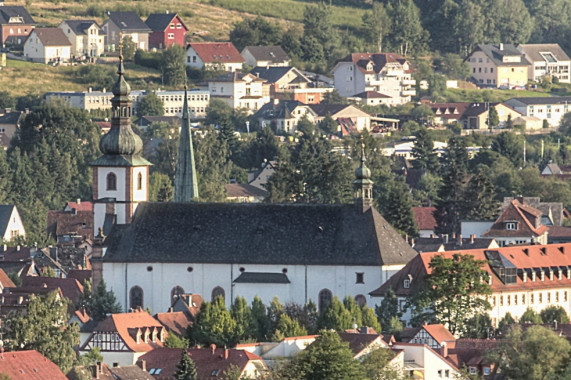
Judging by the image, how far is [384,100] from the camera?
7559 inches

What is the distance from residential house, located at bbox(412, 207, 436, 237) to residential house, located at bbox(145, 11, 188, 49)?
60.0 meters

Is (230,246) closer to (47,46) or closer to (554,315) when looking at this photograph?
(554,315)

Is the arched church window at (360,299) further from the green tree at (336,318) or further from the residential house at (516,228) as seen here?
the residential house at (516,228)

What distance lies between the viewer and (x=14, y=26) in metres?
188

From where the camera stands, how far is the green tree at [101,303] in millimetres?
97750

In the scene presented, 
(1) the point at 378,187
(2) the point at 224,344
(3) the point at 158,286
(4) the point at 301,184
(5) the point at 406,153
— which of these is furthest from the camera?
(5) the point at 406,153

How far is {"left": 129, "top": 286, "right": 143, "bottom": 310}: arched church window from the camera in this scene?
99.7 m

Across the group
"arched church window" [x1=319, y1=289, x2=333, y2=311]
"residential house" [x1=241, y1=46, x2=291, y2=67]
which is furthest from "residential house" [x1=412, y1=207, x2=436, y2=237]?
"residential house" [x1=241, y1=46, x2=291, y2=67]

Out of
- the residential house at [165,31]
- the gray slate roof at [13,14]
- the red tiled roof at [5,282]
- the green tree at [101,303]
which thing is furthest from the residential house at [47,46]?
the green tree at [101,303]

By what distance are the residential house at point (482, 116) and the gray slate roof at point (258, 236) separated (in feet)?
273

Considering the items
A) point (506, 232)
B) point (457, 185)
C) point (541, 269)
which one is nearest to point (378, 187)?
point (457, 185)

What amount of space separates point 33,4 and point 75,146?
47119mm

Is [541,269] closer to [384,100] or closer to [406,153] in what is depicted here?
[406,153]

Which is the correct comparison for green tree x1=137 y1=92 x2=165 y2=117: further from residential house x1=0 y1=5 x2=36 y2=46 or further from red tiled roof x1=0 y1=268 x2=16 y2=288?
red tiled roof x1=0 y1=268 x2=16 y2=288
